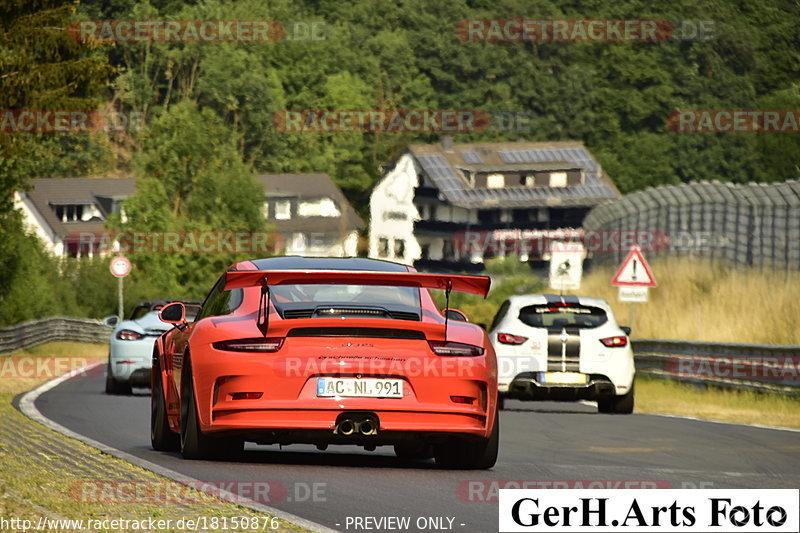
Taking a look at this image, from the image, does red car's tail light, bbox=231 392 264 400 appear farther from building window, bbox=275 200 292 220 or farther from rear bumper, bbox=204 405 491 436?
building window, bbox=275 200 292 220

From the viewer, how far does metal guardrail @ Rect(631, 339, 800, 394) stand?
77.6 ft

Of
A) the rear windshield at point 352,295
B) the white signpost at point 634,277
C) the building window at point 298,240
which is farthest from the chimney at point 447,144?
the rear windshield at point 352,295

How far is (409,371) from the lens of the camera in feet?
36.6

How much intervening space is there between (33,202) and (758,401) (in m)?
108

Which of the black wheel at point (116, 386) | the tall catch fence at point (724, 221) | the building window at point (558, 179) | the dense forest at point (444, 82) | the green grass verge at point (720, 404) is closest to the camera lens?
the green grass verge at point (720, 404)

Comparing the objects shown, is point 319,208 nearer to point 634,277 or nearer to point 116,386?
point 634,277

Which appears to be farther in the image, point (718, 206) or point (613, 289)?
point (613, 289)

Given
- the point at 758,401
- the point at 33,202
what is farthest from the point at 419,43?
the point at 758,401

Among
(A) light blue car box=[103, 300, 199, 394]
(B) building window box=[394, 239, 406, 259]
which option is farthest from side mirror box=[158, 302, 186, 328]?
(B) building window box=[394, 239, 406, 259]

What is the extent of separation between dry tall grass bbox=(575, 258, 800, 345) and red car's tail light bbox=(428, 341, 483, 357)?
17.4 metres

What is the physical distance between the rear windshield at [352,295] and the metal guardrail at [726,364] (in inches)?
481

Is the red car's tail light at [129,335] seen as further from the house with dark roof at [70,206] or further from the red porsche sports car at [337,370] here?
the house with dark roof at [70,206]

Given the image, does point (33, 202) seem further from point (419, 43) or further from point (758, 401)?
point (758, 401)

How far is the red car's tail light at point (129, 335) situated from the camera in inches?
932
